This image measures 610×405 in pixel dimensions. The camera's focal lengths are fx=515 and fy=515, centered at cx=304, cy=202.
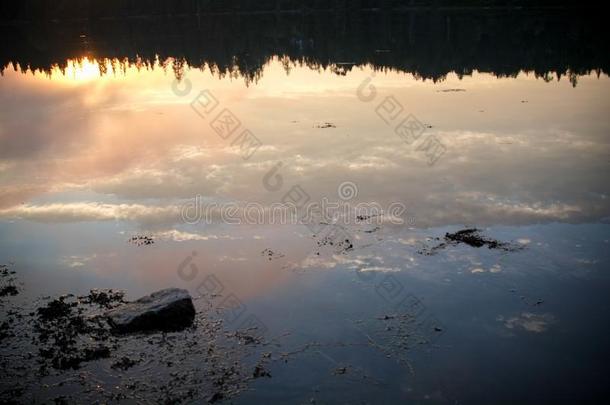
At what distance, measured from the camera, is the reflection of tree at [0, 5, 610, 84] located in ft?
136

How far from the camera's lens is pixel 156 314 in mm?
9492

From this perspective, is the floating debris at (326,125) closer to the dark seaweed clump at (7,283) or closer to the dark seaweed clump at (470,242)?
the dark seaweed clump at (470,242)

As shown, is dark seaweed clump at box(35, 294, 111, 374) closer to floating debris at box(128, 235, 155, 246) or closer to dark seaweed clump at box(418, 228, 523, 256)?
floating debris at box(128, 235, 155, 246)

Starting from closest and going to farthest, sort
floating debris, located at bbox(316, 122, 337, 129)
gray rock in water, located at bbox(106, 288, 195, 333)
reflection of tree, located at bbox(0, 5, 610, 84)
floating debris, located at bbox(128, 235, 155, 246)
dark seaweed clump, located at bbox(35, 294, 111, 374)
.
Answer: dark seaweed clump, located at bbox(35, 294, 111, 374) < gray rock in water, located at bbox(106, 288, 195, 333) < floating debris, located at bbox(128, 235, 155, 246) < floating debris, located at bbox(316, 122, 337, 129) < reflection of tree, located at bbox(0, 5, 610, 84)

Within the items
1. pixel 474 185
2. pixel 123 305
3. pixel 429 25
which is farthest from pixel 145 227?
pixel 429 25

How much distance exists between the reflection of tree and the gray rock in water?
30.8 metres

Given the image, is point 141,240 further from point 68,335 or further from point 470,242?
point 470,242

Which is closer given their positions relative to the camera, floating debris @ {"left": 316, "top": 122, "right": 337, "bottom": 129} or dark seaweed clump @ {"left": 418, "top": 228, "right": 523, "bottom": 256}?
dark seaweed clump @ {"left": 418, "top": 228, "right": 523, "bottom": 256}

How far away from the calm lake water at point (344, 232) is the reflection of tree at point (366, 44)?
35.0 ft

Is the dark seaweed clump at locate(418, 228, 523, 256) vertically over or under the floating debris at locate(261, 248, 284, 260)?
over

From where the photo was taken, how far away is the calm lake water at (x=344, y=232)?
27.4 ft

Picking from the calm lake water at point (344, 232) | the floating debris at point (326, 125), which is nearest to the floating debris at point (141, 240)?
the calm lake water at point (344, 232)

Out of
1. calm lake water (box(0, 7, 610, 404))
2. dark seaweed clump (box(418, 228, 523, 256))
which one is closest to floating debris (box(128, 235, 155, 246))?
calm lake water (box(0, 7, 610, 404))

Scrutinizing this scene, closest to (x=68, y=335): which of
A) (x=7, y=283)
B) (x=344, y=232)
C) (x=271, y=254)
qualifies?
(x=7, y=283)
